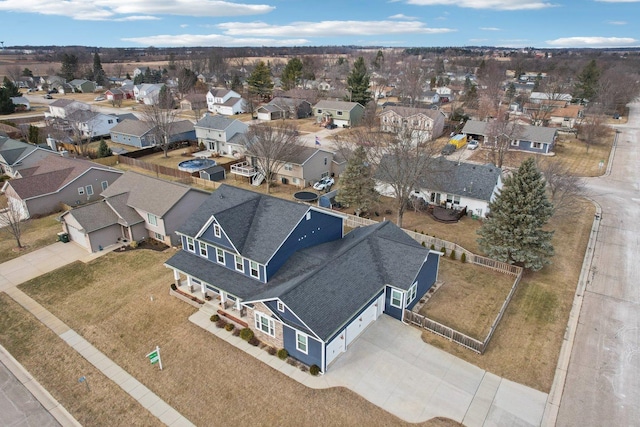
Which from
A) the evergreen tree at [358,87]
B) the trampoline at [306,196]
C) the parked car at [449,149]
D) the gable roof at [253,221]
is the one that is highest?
the evergreen tree at [358,87]

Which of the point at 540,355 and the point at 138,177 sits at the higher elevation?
the point at 138,177

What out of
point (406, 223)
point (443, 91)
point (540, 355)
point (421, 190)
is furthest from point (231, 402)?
point (443, 91)

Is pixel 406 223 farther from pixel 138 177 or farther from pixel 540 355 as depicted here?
pixel 138 177

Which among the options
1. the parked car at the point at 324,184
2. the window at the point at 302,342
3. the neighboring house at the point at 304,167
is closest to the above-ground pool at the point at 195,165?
the neighboring house at the point at 304,167

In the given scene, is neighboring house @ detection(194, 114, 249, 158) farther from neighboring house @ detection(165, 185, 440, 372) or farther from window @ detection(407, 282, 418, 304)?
window @ detection(407, 282, 418, 304)

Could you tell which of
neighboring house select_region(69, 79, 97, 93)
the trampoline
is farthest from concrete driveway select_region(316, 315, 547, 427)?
neighboring house select_region(69, 79, 97, 93)

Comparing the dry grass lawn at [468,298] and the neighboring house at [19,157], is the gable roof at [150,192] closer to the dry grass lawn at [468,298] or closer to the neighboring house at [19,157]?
the neighboring house at [19,157]
